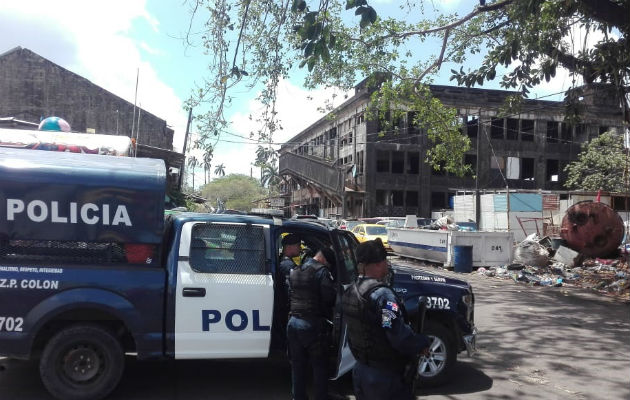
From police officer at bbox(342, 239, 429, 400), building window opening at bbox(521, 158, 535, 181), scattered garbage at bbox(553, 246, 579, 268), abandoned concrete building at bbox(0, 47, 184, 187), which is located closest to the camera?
police officer at bbox(342, 239, 429, 400)

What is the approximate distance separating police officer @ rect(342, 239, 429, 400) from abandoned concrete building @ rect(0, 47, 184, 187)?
2503cm

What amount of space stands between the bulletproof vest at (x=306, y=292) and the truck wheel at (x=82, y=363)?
173 centimetres

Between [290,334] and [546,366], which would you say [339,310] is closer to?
[290,334]

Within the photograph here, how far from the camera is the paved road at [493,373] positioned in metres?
5.30

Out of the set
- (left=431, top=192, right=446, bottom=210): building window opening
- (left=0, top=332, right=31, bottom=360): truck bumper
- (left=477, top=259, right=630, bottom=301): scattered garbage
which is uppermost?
(left=431, top=192, right=446, bottom=210): building window opening

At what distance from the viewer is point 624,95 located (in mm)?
→ 11195

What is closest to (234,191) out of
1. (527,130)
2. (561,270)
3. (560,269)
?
(527,130)

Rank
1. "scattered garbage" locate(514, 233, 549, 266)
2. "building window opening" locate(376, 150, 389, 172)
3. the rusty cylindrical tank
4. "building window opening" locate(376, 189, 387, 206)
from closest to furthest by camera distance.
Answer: "scattered garbage" locate(514, 233, 549, 266), the rusty cylindrical tank, "building window opening" locate(376, 150, 389, 172), "building window opening" locate(376, 189, 387, 206)

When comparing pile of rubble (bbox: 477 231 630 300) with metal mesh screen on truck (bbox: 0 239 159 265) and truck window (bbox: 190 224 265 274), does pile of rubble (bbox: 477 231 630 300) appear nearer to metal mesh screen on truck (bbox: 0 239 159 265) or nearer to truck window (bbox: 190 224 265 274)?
truck window (bbox: 190 224 265 274)

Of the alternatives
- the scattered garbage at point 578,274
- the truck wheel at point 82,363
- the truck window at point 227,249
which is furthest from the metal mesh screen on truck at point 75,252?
the scattered garbage at point 578,274

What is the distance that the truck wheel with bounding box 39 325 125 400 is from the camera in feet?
15.2

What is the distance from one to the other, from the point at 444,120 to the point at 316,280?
13139 mm

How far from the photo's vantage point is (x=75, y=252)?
190 inches

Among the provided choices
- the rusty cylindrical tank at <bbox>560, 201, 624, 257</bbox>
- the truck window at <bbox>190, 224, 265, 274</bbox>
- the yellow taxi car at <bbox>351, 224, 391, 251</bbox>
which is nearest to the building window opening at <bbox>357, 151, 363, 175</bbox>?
the yellow taxi car at <bbox>351, 224, 391, 251</bbox>
